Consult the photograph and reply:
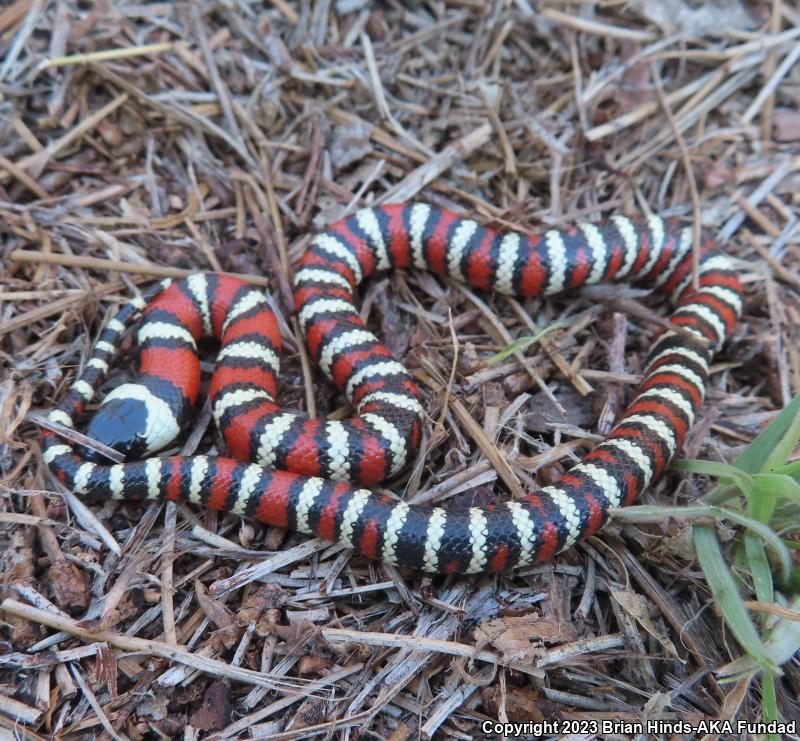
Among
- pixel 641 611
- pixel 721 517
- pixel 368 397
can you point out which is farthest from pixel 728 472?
pixel 368 397

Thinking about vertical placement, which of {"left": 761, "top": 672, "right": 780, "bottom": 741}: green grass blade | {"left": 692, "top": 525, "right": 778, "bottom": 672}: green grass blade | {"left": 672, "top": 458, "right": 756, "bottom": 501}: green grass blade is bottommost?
{"left": 761, "top": 672, "right": 780, "bottom": 741}: green grass blade

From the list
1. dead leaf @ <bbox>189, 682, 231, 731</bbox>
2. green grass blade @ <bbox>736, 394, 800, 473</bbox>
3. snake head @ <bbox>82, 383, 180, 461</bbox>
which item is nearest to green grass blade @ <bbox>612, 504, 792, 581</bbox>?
green grass blade @ <bbox>736, 394, 800, 473</bbox>

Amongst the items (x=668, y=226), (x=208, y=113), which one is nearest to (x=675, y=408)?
(x=668, y=226)

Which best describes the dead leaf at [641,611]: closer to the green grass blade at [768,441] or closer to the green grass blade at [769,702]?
the green grass blade at [769,702]

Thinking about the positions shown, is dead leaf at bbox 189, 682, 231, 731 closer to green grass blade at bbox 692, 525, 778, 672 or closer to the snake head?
the snake head

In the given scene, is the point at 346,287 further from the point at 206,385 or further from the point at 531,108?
the point at 531,108

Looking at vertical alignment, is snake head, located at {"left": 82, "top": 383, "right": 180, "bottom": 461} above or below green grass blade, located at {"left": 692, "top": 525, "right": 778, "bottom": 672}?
below
